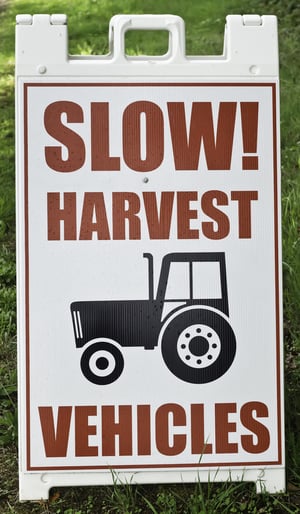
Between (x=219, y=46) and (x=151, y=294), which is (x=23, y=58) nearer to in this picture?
(x=151, y=294)

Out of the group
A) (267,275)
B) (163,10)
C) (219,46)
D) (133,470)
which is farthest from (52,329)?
(163,10)

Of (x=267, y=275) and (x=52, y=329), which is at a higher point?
(x=267, y=275)

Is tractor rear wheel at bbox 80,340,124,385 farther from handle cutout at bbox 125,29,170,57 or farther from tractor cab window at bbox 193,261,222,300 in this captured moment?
handle cutout at bbox 125,29,170,57

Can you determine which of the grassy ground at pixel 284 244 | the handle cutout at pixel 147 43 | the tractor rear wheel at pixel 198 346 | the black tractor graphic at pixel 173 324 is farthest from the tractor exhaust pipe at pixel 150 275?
the handle cutout at pixel 147 43

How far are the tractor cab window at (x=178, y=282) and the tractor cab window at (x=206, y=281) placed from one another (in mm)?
25

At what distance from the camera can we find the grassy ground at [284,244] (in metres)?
2.60

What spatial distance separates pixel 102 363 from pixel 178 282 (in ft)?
1.13

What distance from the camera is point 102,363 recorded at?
2.52 metres

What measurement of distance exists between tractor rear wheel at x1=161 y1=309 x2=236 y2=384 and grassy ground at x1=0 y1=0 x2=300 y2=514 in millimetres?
347

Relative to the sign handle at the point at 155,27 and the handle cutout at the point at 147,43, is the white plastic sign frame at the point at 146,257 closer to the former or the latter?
the sign handle at the point at 155,27

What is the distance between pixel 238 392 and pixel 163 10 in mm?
4513

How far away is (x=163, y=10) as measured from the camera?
252 inches

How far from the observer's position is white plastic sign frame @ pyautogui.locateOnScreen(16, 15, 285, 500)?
2502 millimetres

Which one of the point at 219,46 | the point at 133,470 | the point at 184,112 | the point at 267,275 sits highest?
the point at 219,46
